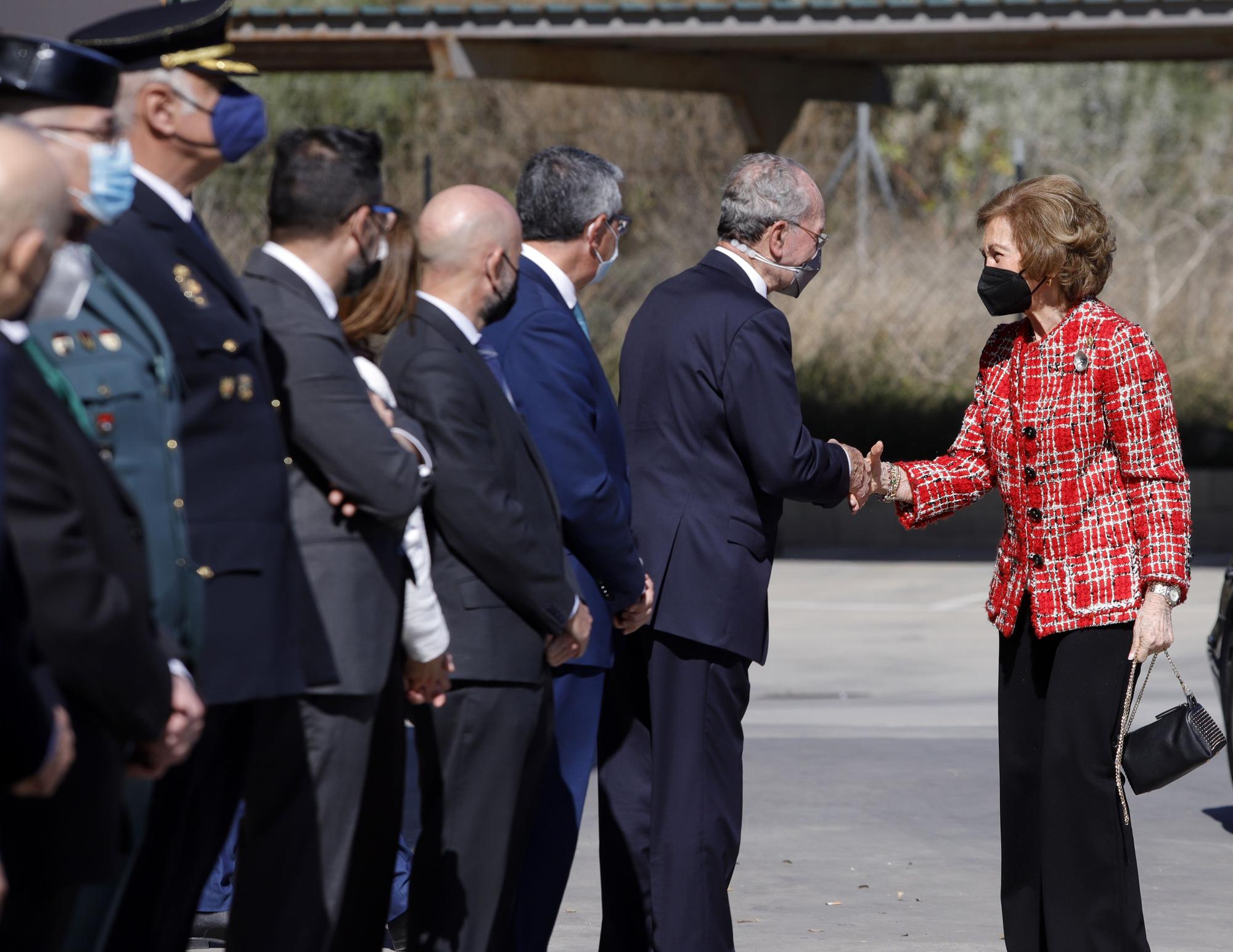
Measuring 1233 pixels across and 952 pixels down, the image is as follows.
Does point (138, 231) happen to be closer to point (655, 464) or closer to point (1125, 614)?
point (655, 464)

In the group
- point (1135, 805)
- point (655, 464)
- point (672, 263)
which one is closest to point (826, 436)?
point (672, 263)

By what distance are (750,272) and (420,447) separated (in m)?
1.32

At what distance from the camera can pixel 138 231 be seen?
129 inches

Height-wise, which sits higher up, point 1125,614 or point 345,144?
point 345,144

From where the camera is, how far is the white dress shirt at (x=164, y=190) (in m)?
3.34

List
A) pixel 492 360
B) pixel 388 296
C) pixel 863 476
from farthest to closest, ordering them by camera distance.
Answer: pixel 863 476
pixel 492 360
pixel 388 296

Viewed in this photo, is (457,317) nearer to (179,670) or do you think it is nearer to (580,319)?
(580,319)

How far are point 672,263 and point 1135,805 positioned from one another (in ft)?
35.7

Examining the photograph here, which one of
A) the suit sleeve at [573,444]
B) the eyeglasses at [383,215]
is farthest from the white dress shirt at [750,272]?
the eyeglasses at [383,215]

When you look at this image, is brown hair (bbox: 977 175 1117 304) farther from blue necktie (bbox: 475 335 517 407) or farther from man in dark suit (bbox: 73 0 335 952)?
man in dark suit (bbox: 73 0 335 952)

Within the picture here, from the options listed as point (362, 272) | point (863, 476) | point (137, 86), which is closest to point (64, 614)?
point (137, 86)

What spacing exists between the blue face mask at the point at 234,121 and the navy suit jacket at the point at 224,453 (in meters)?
0.17

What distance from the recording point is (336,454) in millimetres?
3471

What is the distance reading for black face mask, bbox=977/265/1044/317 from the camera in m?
4.55
